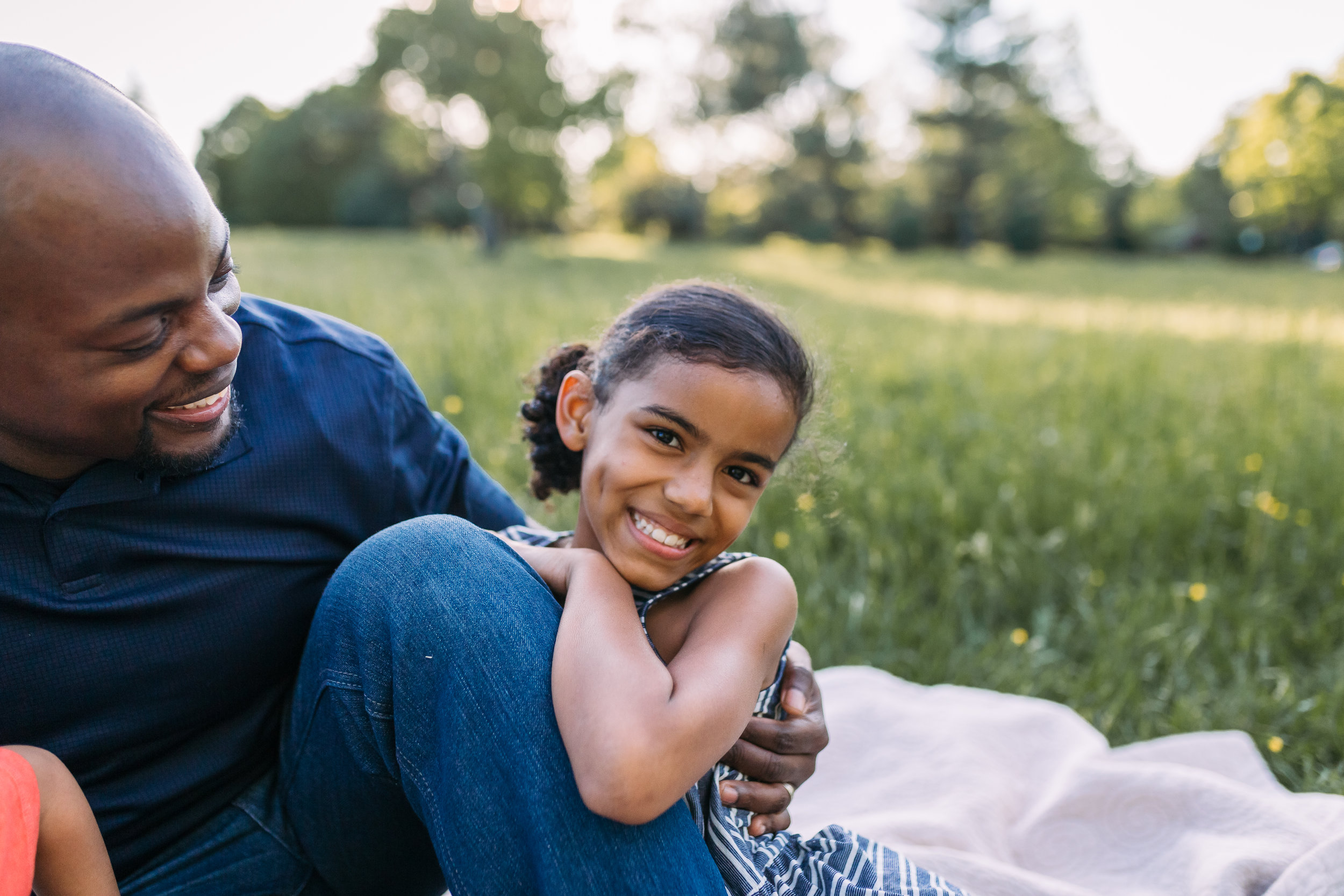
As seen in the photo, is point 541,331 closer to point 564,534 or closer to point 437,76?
point 564,534

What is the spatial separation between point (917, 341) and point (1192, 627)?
408cm

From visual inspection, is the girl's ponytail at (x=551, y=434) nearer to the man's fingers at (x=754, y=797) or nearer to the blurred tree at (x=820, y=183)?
the man's fingers at (x=754, y=797)

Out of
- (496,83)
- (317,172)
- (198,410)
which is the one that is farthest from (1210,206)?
(198,410)

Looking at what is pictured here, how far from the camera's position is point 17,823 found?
3.65ft

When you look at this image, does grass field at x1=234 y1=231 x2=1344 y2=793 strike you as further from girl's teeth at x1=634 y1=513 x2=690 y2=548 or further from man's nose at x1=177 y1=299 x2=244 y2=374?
man's nose at x1=177 y1=299 x2=244 y2=374

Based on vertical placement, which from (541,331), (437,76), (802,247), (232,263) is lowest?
(802,247)

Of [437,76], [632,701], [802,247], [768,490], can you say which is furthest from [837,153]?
[632,701]

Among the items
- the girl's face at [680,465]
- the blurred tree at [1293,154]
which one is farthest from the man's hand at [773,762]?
the blurred tree at [1293,154]

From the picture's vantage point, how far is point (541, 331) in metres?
5.77

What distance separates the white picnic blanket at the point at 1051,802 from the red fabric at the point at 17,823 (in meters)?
1.51

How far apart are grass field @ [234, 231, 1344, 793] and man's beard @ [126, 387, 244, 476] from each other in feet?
2.27

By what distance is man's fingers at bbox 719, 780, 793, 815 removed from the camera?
150 centimetres

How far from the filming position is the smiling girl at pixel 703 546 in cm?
132

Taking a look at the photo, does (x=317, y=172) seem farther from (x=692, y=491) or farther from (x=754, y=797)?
(x=754, y=797)
